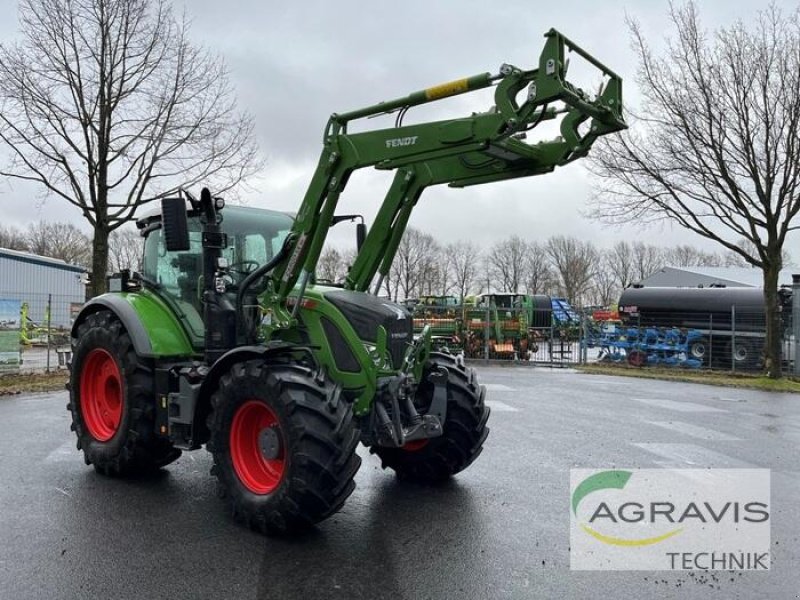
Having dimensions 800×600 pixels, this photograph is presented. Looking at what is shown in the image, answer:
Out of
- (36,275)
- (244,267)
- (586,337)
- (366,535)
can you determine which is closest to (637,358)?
(586,337)

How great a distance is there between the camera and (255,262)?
6285mm

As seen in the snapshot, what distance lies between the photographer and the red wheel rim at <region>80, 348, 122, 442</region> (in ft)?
22.0

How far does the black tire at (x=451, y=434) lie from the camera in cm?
585

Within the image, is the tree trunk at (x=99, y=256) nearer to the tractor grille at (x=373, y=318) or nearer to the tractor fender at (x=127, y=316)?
the tractor fender at (x=127, y=316)

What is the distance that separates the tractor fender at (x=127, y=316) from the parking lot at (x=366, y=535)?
1.23 meters

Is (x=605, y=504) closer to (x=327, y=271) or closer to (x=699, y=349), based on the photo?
(x=327, y=271)

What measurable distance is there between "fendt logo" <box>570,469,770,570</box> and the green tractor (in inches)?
50.4

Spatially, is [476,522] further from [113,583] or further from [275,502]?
[113,583]

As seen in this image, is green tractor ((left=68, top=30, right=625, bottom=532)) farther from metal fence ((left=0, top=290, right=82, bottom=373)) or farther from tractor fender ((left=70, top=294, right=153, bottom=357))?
metal fence ((left=0, top=290, right=82, bottom=373))

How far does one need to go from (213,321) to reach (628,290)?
22.0 metres

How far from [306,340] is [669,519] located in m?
3.15

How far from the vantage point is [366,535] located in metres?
4.75

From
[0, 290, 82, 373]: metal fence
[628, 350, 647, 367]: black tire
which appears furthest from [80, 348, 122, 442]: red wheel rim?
[628, 350, 647, 367]: black tire

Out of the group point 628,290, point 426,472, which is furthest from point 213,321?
point 628,290
